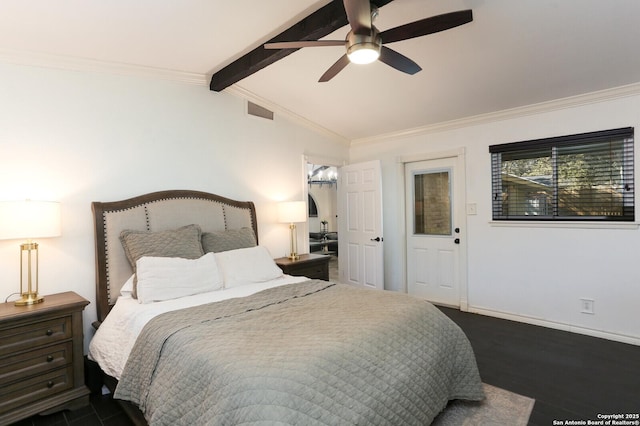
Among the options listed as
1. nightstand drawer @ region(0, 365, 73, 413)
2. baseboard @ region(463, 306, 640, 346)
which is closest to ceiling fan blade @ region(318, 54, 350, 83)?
nightstand drawer @ region(0, 365, 73, 413)

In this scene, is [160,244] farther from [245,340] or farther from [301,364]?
[301,364]

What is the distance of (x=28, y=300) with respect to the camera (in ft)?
7.55

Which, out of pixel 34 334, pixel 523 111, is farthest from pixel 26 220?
pixel 523 111

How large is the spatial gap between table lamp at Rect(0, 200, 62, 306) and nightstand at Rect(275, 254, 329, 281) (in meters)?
2.05

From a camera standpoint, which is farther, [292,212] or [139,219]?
[292,212]

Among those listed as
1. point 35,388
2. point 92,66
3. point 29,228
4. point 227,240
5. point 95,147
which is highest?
point 92,66

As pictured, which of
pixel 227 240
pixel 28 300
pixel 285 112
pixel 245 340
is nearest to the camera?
pixel 245 340

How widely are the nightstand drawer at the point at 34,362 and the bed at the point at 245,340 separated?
0.65 ft

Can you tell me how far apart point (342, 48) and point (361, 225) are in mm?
2498

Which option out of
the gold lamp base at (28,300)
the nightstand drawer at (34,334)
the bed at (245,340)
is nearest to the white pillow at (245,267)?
the bed at (245,340)

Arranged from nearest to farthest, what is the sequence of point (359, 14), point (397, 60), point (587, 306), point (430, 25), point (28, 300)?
point (359, 14) → point (430, 25) → point (397, 60) → point (28, 300) → point (587, 306)

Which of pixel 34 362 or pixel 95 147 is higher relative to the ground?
pixel 95 147

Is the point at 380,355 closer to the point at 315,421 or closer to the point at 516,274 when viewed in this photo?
the point at 315,421

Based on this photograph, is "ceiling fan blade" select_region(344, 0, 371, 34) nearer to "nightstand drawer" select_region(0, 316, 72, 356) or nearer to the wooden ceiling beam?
the wooden ceiling beam
